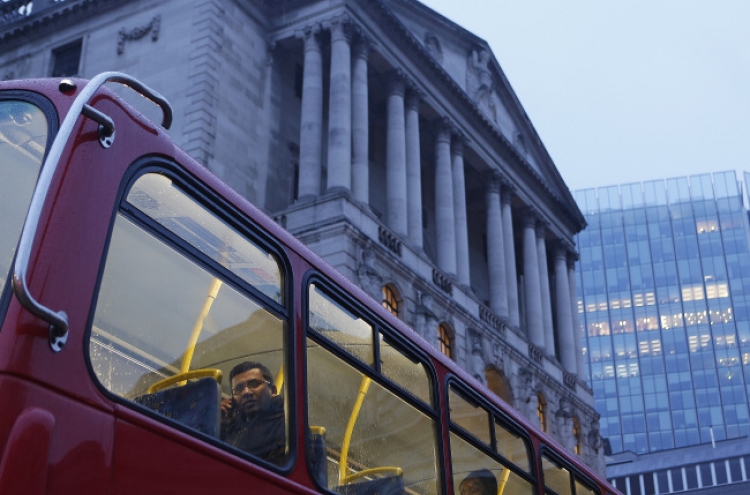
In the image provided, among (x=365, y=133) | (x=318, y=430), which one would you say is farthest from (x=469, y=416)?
(x=365, y=133)

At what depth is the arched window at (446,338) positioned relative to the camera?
117 ft

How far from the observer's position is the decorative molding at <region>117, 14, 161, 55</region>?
35281 millimetres

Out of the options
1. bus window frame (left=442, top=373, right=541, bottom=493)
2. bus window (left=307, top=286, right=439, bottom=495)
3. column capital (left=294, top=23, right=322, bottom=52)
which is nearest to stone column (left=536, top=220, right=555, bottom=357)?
column capital (left=294, top=23, right=322, bottom=52)

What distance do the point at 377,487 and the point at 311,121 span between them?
2735 cm

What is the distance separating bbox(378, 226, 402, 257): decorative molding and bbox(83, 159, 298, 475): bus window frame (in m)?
25.5

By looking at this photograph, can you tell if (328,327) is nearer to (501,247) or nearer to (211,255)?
(211,255)

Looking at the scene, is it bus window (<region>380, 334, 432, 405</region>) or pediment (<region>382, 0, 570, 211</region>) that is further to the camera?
pediment (<region>382, 0, 570, 211</region>)

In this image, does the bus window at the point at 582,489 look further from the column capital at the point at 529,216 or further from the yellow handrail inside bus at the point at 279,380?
the column capital at the point at 529,216

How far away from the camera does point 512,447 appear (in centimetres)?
1033

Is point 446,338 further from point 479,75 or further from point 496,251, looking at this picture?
point 479,75

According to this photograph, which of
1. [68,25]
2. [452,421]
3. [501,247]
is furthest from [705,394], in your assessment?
[452,421]

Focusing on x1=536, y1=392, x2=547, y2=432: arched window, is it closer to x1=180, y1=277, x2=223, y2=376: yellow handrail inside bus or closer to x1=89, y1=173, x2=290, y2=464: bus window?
x1=89, y1=173, x2=290, y2=464: bus window

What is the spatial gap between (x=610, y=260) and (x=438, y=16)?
205ft

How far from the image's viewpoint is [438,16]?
43.0 m
